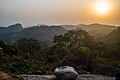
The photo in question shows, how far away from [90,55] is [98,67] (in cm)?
179

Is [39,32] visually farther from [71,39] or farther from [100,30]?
[71,39]

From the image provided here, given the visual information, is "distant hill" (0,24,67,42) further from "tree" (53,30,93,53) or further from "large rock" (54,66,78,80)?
"large rock" (54,66,78,80)

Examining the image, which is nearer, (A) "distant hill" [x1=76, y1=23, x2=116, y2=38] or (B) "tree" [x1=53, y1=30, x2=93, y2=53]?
(B) "tree" [x1=53, y1=30, x2=93, y2=53]

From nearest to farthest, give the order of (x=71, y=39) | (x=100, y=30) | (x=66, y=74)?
(x=66, y=74)
(x=71, y=39)
(x=100, y=30)

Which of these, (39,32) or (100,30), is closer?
(100,30)

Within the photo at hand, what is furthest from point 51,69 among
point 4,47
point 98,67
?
point 4,47

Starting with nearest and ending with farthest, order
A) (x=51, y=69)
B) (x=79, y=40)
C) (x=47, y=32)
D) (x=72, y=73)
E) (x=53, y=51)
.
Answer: (x=72, y=73) → (x=51, y=69) → (x=53, y=51) → (x=79, y=40) → (x=47, y=32)

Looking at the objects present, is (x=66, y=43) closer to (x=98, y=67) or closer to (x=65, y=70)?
(x=98, y=67)


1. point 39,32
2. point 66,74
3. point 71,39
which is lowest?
point 39,32

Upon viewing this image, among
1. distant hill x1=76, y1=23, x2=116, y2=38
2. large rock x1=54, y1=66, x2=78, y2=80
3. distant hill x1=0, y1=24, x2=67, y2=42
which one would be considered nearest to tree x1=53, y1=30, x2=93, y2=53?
large rock x1=54, y1=66, x2=78, y2=80

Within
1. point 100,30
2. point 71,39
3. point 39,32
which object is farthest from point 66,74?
point 39,32

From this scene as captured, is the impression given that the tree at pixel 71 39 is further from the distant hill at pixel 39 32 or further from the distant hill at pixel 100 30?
the distant hill at pixel 39 32

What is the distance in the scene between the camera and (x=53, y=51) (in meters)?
25.8

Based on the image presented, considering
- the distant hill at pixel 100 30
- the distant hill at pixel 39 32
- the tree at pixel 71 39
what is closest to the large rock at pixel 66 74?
the tree at pixel 71 39
